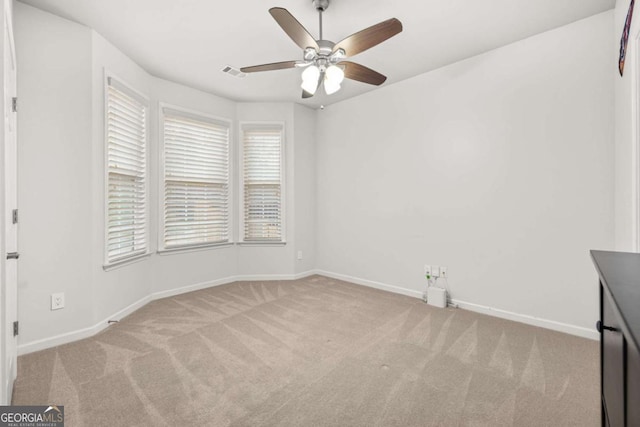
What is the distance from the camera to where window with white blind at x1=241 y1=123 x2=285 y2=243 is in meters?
4.47

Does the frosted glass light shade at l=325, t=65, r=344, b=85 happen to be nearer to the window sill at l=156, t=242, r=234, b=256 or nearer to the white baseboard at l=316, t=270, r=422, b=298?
the white baseboard at l=316, t=270, r=422, b=298

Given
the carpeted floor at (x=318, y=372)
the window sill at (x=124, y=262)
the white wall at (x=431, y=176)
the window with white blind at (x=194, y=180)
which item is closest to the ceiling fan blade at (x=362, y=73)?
the white wall at (x=431, y=176)

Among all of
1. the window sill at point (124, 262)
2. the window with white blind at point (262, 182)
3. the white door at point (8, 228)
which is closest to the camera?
the white door at point (8, 228)

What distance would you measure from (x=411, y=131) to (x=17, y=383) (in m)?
4.17

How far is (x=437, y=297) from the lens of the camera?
A: 10.9 ft

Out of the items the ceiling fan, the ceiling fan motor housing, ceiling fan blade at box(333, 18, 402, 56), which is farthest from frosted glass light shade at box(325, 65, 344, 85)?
the ceiling fan motor housing

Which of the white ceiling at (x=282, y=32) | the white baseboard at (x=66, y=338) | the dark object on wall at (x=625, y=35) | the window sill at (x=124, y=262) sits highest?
the white ceiling at (x=282, y=32)

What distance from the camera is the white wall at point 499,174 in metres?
2.51

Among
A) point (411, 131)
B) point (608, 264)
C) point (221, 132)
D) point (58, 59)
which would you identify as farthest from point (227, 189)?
point (608, 264)

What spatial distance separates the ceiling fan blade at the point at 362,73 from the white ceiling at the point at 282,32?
1.50 ft

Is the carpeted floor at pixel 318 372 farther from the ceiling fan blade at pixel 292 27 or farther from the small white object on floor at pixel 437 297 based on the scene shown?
the ceiling fan blade at pixel 292 27

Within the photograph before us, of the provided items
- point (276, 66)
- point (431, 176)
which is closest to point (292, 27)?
point (276, 66)

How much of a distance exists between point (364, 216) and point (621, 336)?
3.47m

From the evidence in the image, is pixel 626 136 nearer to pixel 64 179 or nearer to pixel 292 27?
pixel 292 27
